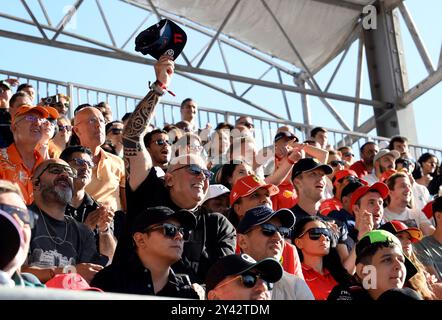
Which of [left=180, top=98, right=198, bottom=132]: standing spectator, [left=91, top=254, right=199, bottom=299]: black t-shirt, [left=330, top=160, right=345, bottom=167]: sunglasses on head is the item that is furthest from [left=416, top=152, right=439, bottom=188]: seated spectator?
[left=91, top=254, right=199, bottom=299]: black t-shirt

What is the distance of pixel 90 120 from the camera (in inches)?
304

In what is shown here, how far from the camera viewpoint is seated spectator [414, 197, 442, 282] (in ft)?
23.2

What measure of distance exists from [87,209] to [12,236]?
12.0ft

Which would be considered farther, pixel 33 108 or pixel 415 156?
pixel 415 156

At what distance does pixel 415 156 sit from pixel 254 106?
3.81m

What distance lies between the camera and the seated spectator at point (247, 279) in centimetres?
427

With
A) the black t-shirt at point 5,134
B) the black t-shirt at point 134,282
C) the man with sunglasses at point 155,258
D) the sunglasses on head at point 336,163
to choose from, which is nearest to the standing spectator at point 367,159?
the sunglasses on head at point 336,163

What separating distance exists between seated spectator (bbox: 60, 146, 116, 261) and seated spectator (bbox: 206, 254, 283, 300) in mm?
1652

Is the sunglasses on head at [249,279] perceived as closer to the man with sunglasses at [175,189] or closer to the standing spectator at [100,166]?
the man with sunglasses at [175,189]

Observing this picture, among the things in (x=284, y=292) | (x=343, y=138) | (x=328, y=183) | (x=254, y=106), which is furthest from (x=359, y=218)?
(x=254, y=106)

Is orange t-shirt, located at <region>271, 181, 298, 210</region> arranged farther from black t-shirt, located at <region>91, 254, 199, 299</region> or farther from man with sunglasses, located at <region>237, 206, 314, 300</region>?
black t-shirt, located at <region>91, 254, 199, 299</region>
